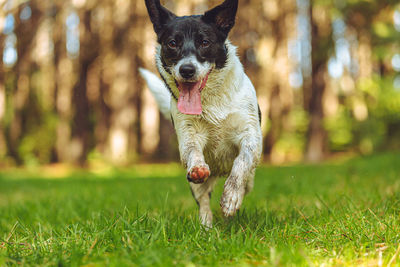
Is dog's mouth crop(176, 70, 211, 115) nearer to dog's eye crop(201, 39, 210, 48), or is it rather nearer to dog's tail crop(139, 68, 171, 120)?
dog's eye crop(201, 39, 210, 48)

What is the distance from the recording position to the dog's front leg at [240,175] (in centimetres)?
266

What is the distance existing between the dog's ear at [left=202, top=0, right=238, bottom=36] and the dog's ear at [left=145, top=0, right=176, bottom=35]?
0.33 metres

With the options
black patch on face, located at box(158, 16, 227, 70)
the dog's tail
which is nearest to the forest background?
the dog's tail

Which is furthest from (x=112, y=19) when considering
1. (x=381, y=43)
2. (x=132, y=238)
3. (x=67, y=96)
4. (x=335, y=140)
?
(x=132, y=238)

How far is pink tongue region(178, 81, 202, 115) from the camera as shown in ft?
9.73

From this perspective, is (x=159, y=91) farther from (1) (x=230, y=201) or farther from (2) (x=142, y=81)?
(2) (x=142, y=81)

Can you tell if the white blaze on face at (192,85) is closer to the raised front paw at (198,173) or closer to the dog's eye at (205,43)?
the dog's eye at (205,43)

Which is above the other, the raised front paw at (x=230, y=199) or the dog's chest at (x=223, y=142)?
the dog's chest at (x=223, y=142)

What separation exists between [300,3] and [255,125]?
15050 millimetres

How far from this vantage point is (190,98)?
119 inches

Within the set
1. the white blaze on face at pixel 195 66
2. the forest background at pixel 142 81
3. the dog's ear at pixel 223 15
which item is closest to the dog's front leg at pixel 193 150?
the white blaze on face at pixel 195 66

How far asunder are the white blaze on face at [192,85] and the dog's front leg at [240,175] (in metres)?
0.45

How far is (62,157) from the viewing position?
62.9ft

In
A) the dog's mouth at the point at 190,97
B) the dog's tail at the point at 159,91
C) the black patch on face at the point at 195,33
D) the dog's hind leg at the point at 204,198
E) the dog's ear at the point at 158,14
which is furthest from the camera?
the dog's tail at the point at 159,91
